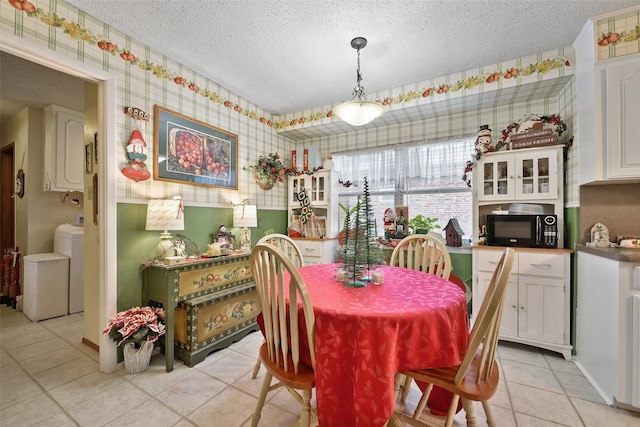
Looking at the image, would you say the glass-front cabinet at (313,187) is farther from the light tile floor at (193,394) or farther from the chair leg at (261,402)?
the chair leg at (261,402)

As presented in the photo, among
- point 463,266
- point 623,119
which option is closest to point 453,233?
point 463,266

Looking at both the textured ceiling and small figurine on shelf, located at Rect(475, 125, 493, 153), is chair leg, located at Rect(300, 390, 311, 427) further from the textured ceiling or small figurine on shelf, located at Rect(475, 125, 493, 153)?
small figurine on shelf, located at Rect(475, 125, 493, 153)

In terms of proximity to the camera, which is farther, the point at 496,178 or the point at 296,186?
the point at 296,186

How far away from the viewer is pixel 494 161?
2.67 meters

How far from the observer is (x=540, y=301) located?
90.6 inches

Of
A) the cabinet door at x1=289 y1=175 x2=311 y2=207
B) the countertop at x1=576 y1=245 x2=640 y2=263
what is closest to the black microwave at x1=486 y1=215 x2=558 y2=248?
the countertop at x1=576 y1=245 x2=640 y2=263

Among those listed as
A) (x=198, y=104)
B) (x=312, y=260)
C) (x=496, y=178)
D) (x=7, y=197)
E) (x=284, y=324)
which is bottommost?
(x=312, y=260)

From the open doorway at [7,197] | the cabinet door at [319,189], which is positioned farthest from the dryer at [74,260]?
→ the cabinet door at [319,189]

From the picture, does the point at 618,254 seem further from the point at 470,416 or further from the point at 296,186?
the point at 296,186

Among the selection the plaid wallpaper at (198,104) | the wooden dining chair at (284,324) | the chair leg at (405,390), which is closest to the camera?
the wooden dining chair at (284,324)

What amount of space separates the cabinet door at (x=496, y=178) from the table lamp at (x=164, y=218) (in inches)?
112

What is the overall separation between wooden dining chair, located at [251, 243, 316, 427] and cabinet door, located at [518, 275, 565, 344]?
6.98 feet

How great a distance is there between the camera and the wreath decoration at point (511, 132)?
2443mm

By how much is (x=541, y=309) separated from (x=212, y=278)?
9.24ft
